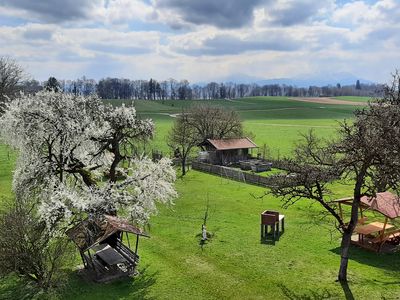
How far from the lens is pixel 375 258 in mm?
22250

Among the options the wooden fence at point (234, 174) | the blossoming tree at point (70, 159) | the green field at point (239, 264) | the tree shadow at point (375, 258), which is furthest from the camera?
the wooden fence at point (234, 174)

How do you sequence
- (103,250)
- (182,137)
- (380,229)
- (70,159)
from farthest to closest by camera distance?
1. (182,137)
2. (70,159)
3. (380,229)
4. (103,250)

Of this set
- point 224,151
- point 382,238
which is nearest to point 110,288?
point 382,238

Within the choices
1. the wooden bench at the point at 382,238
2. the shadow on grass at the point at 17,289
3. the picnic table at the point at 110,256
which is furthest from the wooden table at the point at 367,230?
the shadow on grass at the point at 17,289

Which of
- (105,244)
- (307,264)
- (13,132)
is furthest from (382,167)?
(13,132)

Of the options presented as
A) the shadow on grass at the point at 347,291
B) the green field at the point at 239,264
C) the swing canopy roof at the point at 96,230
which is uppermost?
the swing canopy roof at the point at 96,230

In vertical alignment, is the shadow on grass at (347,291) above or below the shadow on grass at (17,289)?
above

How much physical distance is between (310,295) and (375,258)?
6443 mm

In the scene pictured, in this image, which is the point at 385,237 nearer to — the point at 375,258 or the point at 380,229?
the point at 380,229

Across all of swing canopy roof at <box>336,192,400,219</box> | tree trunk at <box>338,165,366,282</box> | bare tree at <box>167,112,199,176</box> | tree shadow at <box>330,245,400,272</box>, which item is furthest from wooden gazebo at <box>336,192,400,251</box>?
bare tree at <box>167,112,199,176</box>

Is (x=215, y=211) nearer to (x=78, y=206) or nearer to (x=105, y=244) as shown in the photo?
(x=105, y=244)

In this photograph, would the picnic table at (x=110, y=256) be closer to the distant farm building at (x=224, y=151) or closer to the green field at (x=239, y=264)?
the green field at (x=239, y=264)

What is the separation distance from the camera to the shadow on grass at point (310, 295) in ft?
58.3

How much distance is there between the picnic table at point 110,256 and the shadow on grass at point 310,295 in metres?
8.10
